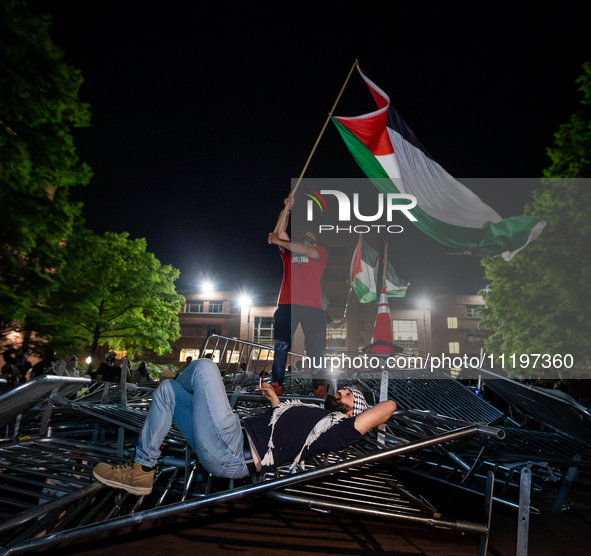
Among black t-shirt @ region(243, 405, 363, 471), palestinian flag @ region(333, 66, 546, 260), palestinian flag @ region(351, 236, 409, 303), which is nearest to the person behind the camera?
black t-shirt @ region(243, 405, 363, 471)

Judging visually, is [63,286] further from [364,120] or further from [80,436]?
[364,120]

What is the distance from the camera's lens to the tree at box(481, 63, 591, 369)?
44.1 ft

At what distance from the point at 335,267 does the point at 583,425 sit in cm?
2969

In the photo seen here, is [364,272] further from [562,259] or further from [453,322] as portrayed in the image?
[453,322]

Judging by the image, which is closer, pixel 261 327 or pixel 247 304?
pixel 261 327

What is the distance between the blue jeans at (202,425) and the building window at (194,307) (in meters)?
34.6

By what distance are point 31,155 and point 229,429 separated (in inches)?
475

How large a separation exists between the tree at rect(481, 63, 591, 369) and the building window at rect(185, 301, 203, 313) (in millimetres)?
27685

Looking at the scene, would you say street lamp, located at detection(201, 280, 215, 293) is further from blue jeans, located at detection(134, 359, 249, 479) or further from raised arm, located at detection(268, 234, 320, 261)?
blue jeans, located at detection(134, 359, 249, 479)

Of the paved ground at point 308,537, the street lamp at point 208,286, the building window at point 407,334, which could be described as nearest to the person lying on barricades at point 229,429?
the paved ground at point 308,537

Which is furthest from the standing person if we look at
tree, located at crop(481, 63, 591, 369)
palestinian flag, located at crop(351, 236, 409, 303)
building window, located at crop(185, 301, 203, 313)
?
building window, located at crop(185, 301, 203, 313)

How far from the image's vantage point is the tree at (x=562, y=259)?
44.1 feet

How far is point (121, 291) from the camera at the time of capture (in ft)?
66.6

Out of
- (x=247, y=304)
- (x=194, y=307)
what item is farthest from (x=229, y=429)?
(x=194, y=307)
